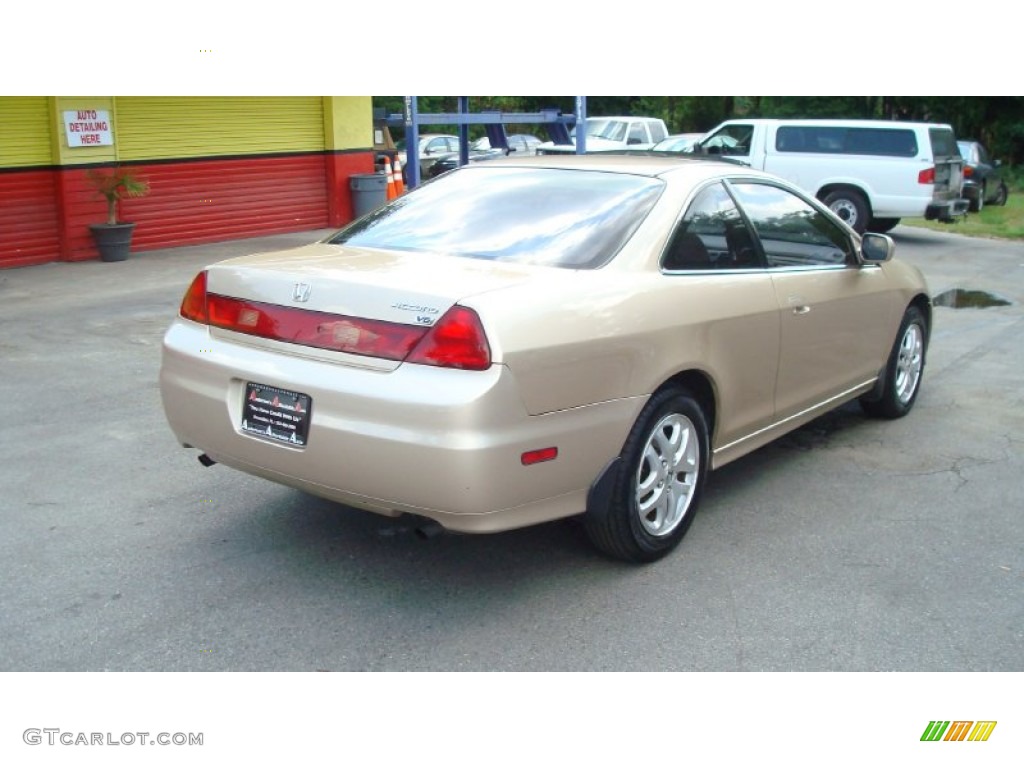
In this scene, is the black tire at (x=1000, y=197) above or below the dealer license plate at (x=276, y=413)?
below

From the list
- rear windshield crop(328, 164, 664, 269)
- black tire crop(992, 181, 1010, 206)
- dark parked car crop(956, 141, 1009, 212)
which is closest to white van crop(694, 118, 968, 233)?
dark parked car crop(956, 141, 1009, 212)

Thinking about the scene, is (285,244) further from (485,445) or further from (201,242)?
(485,445)

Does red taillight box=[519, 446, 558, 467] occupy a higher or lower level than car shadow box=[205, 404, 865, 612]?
higher

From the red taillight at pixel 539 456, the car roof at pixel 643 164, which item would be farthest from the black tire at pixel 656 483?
the car roof at pixel 643 164

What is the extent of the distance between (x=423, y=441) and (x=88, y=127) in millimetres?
11324

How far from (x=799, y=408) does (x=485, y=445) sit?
2.36 meters

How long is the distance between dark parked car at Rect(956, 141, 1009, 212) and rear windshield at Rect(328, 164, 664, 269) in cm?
1695

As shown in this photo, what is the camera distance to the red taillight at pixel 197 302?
4352 millimetres

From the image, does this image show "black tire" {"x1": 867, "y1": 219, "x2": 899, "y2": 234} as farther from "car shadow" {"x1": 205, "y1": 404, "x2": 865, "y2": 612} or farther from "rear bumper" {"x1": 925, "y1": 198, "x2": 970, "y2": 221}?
"car shadow" {"x1": 205, "y1": 404, "x2": 865, "y2": 612}

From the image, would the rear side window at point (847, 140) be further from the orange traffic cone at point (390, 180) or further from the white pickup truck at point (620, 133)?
the orange traffic cone at point (390, 180)

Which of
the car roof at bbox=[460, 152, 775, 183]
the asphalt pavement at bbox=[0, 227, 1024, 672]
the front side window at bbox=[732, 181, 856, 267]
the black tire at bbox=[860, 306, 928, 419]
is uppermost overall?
the car roof at bbox=[460, 152, 775, 183]

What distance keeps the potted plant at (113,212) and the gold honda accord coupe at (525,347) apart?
29.4 ft

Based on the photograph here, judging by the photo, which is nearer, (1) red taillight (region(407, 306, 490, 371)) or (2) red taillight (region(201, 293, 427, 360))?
(1) red taillight (region(407, 306, 490, 371))
